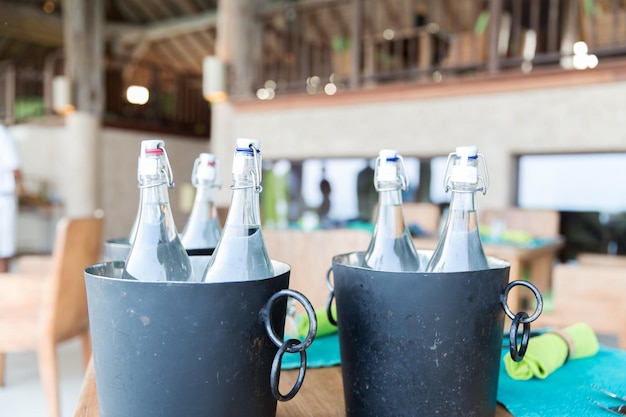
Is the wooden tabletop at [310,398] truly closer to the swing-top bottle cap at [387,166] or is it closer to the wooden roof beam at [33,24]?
the swing-top bottle cap at [387,166]

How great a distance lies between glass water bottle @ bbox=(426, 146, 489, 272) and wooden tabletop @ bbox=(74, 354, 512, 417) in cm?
16

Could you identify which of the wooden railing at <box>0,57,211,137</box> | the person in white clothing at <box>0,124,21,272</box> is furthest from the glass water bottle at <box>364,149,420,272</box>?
the wooden railing at <box>0,57,211,137</box>

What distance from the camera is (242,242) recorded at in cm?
53

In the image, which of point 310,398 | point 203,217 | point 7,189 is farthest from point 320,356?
point 7,189

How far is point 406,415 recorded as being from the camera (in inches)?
19.9

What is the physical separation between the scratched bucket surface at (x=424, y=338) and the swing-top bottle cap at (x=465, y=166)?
94 millimetres

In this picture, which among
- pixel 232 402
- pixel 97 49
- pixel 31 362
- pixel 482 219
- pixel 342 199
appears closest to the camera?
pixel 232 402

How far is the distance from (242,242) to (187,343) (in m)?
0.12

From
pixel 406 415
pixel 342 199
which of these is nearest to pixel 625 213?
pixel 342 199

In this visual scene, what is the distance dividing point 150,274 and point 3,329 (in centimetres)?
186

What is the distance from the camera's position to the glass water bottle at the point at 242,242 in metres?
0.51

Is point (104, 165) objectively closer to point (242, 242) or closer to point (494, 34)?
point (494, 34)

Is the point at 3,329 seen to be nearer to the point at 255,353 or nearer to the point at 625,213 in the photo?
the point at 255,353

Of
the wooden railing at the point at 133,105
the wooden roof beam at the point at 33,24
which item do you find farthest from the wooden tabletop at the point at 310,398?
the wooden roof beam at the point at 33,24
